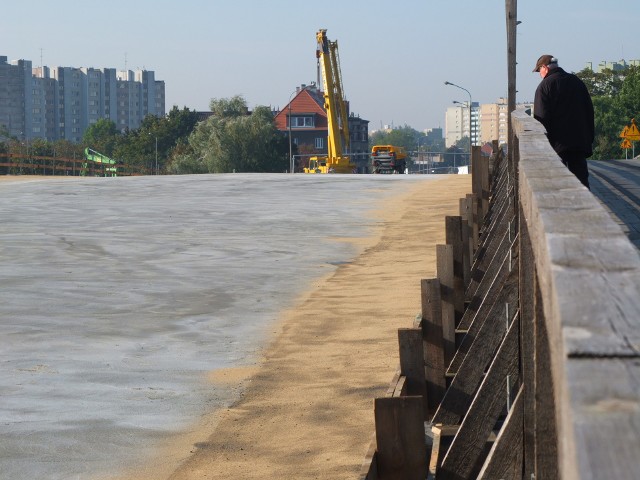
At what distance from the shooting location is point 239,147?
105 m

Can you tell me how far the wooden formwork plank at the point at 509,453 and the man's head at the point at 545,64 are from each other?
23.2 ft

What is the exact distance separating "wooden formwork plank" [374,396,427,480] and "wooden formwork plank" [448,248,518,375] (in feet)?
5.97

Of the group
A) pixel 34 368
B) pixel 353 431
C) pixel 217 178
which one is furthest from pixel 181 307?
pixel 217 178

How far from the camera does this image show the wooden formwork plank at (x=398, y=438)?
3.76 m

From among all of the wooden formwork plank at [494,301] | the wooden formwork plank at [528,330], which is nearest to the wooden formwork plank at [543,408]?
the wooden formwork plank at [528,330]

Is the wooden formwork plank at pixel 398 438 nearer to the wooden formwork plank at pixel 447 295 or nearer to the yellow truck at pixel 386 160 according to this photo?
the wooden formwork plank at pixel 447 295

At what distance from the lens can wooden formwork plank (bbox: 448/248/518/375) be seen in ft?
18.5

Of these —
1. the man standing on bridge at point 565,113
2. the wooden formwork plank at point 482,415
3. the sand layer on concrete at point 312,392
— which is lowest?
the sand layer on concrete at point 312,392

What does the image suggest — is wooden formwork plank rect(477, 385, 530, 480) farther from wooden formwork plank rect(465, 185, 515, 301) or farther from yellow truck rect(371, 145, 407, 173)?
yellow truck rect(371, 145, 407, 173)

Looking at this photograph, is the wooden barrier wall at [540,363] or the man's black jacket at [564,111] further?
the man's black jacket at [564,111]

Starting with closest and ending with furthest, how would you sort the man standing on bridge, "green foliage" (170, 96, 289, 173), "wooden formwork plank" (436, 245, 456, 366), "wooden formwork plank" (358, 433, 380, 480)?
"wooden formwork plank" (358, 433, 380, 480), "wooden formwork plank" (436, 245, 456, 366), the man standing on bridge, "green foliage" (170, 96, 289, 173)

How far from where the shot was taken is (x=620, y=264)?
1704 millimetres

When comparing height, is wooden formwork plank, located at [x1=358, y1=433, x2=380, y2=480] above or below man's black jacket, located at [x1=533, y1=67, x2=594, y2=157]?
below

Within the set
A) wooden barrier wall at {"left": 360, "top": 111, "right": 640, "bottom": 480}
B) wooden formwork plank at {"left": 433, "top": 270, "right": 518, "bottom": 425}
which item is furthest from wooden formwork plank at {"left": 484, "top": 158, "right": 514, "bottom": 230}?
wooden formwork plank at {"left": 433, "top": 270, "right": 518, "bottom": 425}
